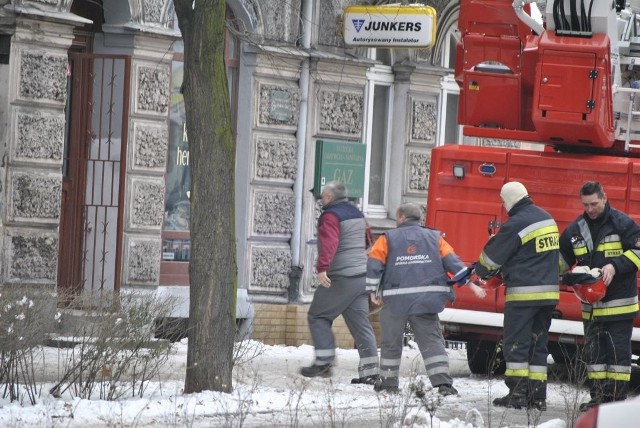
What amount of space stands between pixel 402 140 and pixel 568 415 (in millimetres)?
8853

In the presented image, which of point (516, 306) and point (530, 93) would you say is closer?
point (516, 306)

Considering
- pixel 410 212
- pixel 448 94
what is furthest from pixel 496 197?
pixel 448 94

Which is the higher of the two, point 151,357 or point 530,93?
point 530,93

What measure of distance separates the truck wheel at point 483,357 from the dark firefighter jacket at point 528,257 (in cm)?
254

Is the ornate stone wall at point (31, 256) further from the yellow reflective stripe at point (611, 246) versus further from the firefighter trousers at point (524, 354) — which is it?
the yellow reflective stripe at point (611, 246)

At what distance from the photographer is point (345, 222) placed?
13.2 m

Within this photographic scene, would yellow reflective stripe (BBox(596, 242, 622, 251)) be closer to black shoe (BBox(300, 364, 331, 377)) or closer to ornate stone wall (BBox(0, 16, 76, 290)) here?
black shoe (BBox(300, 364, 331, 377))

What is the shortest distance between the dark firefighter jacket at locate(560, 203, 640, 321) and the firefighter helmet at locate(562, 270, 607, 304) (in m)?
0.13

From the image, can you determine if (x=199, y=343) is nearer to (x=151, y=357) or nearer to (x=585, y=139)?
(x=151, y=357)

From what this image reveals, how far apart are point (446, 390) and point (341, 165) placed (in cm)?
575

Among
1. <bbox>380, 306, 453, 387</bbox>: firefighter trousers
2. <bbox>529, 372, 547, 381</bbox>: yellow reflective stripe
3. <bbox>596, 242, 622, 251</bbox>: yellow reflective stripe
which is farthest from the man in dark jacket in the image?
<bbox>596, 242, 622, 251</bbox>: yellow reflective stripe

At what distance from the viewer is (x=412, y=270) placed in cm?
1202

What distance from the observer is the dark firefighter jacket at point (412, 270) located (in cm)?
1201

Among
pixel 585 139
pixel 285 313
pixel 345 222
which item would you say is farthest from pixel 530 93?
pixel 285 313
